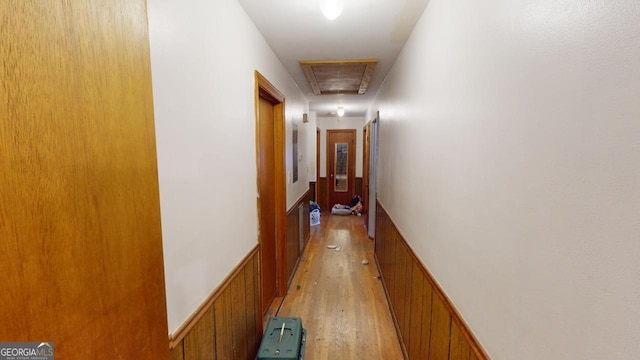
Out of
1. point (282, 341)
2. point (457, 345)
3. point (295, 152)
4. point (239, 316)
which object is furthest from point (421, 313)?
point (295, 152)

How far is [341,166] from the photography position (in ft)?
23.7

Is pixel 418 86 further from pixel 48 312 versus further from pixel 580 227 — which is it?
pixel 48 312

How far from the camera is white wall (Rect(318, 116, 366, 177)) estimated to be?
7.06 meters

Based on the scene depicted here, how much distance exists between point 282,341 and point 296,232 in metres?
1.90

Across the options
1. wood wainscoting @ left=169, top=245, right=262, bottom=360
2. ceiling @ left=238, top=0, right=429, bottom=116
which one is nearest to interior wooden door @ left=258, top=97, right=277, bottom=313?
wood wainscoting @ left=169, top=245, right=262, bottom=360

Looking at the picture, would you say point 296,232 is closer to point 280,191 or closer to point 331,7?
point 280,191

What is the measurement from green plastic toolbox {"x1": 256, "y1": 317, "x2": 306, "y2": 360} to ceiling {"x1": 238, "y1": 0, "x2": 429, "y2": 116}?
2.14 m

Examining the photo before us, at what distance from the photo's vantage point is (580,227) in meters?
0.56

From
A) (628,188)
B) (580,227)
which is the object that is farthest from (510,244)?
(628,188)

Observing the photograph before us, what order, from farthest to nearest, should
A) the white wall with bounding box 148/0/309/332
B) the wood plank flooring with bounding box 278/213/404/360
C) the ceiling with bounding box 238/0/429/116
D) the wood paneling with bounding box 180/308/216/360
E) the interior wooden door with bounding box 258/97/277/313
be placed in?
the interior wooden door with bounding box 258/97/277/313 < the wood plank flooring with bounding box 278/213/404/360 < the ceiling with bounding box 238/0/429/116 < the wood paneling with bounding box 180/308/216/360 < the white wall with bounding box 148/0/309/332

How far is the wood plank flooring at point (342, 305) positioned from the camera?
7.29 ft

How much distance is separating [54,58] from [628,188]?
1037 millimetres

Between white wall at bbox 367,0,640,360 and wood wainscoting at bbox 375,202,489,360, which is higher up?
Result: white wall at bbox 367,0,640,360

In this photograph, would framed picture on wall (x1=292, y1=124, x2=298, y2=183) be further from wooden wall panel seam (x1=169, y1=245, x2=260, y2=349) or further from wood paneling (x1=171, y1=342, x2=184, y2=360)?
wood paneling (x1=171, y1=342, x2=184, y2=360)
